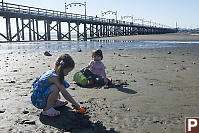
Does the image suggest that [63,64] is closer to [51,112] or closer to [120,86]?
[51,112]

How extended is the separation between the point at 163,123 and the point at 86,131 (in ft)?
3.33

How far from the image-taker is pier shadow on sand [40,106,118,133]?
253 cm

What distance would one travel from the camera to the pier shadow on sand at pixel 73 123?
99.8 inches

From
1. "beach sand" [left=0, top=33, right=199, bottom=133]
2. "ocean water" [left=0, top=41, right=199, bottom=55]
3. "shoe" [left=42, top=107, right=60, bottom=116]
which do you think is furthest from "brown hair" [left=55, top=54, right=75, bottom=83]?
"ocean water" [left=0, top=41, right=199, bottom=55]

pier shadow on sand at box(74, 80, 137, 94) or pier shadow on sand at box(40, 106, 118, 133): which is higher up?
pier shadow on sand at box(74, 80, 137, 94)

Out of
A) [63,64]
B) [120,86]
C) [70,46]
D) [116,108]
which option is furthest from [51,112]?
[70,46]

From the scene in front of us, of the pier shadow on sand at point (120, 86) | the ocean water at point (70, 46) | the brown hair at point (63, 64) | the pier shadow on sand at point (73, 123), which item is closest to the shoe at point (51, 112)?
the pier shadow on sand at point (73, 123)

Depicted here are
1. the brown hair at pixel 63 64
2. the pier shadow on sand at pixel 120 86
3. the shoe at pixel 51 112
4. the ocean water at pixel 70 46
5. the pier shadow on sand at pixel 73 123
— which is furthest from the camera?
the ocean water at pixel 70 46

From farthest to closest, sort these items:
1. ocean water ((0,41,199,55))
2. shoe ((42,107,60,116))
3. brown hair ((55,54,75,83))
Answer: ocean water ((0,41,199,55))
shoe ((42,107,60,116))
brown hair ((55,54,75,83))

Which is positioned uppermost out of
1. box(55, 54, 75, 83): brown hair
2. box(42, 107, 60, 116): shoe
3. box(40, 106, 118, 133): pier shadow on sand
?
box(55, 54, 75, 83): brown hair

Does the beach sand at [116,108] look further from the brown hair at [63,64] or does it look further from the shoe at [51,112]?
the brown hair at [63,64]

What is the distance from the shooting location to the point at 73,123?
9.02 ft

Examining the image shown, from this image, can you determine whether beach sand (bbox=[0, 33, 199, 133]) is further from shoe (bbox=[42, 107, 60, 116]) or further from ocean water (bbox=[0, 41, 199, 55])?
ocean water (bbox=[0, 41, 199, 55])

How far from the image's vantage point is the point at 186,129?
97.7 inches
